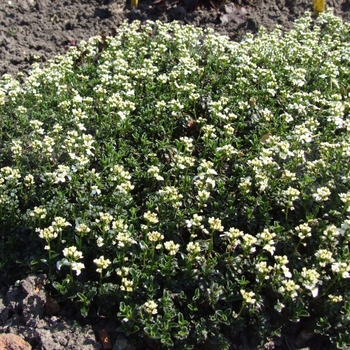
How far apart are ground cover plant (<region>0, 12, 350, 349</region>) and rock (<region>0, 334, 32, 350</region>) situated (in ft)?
1.29

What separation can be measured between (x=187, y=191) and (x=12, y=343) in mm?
1620

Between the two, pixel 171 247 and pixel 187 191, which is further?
pixel 187 191

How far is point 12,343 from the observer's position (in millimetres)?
3414

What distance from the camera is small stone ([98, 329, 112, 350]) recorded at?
350 cm

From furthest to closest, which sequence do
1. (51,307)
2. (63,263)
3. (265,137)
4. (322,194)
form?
(265,137) < (322,194) < (51,307) < (63,263)

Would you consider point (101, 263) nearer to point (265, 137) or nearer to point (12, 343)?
→ point (12, 343)

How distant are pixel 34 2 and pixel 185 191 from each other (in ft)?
13.6

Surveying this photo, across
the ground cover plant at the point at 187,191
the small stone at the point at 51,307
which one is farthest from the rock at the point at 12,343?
the ground cover plant at the point at 187,191

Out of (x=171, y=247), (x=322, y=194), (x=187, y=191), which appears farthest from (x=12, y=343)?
(x=322, y=194)

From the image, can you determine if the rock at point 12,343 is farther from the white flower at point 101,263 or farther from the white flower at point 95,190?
the white flower at point 95,190

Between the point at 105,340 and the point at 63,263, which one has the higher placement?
the point at 63,263

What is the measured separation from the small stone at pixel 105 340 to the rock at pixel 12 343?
1.46ft

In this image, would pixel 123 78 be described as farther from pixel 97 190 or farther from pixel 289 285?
pixel 289 285

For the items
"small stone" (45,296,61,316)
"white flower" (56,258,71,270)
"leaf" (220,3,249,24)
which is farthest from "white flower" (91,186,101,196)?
"leaf" (220,3,249,24)
